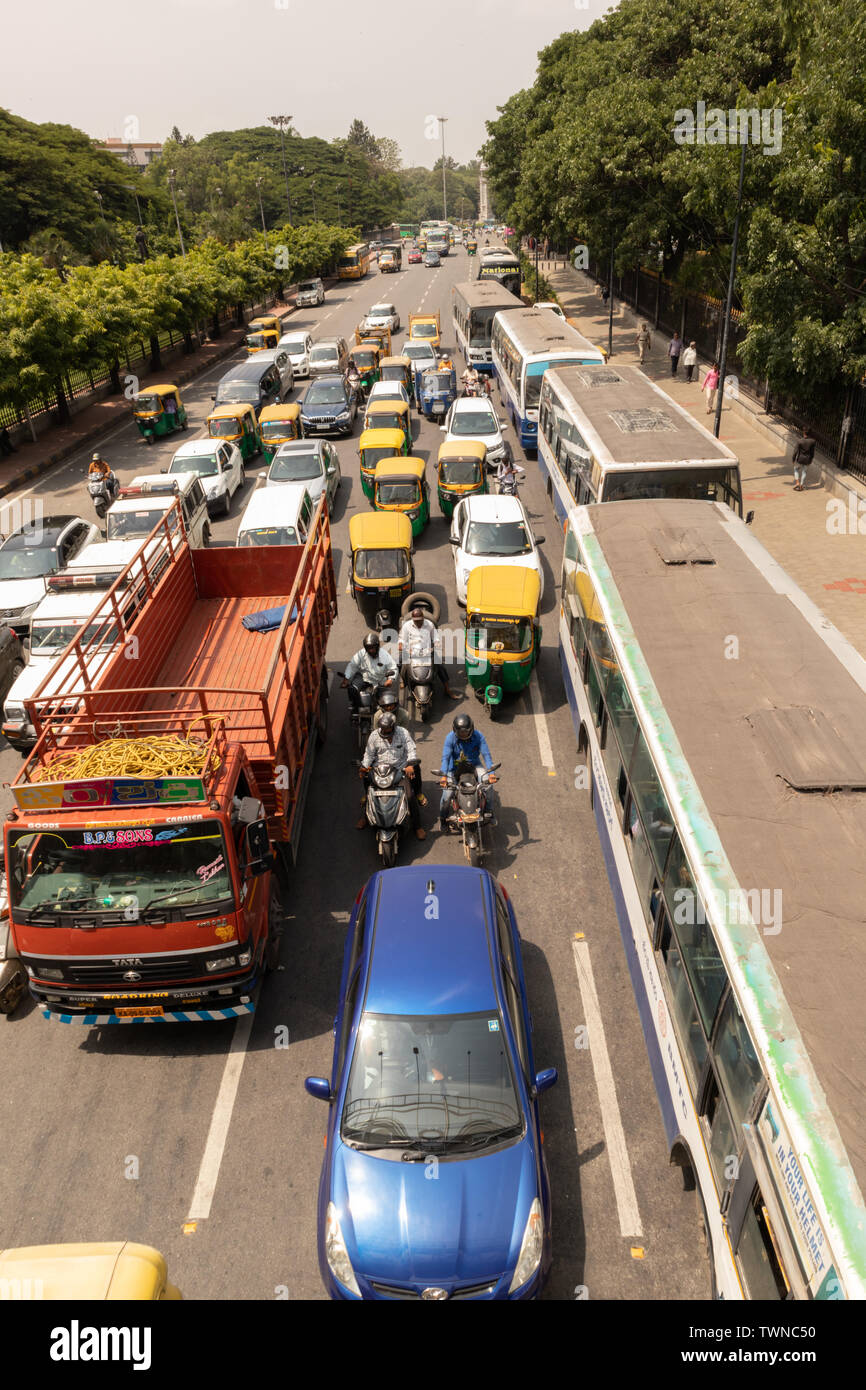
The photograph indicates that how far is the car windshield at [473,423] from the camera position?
71.1 ft

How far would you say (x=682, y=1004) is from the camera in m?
6.24

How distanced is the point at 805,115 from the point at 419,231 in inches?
4929

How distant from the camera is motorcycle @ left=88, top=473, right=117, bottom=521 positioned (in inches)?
848

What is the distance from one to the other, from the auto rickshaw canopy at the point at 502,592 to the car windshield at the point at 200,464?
11865 mm

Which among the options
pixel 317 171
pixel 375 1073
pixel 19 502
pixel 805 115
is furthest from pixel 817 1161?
→ pixel 317 171

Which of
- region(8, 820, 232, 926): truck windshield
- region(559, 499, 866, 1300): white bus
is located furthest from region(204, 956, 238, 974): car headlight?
region(559, 499, 866, 1300): white bus

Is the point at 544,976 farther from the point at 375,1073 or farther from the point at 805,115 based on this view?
the point at 805,115

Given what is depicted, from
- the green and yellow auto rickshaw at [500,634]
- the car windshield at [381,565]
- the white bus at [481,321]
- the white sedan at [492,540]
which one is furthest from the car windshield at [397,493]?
the white bus at [481,321]

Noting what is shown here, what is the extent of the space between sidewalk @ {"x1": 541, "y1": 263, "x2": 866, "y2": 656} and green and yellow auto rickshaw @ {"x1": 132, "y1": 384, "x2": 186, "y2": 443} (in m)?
18.1

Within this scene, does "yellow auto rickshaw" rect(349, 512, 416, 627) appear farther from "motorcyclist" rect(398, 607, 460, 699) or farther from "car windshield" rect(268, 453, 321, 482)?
"car windshield" rect(268, 453, 321, 482)

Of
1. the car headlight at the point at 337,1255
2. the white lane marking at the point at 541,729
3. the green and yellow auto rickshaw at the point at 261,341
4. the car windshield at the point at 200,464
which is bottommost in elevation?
the car headlight at the point at 337,1255

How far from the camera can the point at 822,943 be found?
4816mm

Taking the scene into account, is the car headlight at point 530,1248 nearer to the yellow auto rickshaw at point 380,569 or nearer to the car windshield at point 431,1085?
the car windshield at point 431,1085

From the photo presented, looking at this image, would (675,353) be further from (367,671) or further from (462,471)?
(367,671)
